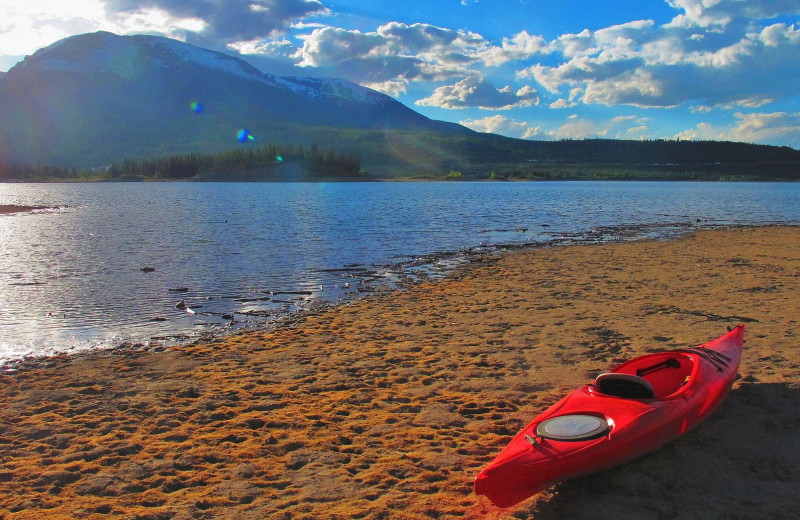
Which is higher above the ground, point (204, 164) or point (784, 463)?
point (204, 164)

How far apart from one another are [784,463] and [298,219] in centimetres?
3488

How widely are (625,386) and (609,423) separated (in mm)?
731

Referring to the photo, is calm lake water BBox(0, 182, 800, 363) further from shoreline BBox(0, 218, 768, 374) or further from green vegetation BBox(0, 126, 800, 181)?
green vegetation BBox(0, 126, 800, 181)

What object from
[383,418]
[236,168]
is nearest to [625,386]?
[383,418]

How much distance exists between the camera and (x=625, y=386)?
20.1ft

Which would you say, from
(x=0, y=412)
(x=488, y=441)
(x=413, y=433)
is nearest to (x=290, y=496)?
(x=413, y=433)

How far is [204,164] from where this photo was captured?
148m

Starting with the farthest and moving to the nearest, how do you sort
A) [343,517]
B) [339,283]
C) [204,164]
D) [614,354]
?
[204,164] < [339,283] < [614,354] < [343,517]

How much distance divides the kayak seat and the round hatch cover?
62 cm

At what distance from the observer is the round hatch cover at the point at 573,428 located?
5.29 m

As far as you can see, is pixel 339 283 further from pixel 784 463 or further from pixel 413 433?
pixel 784 463

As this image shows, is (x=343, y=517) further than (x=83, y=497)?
No

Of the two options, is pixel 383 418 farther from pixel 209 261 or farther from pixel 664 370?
pixel 209 261

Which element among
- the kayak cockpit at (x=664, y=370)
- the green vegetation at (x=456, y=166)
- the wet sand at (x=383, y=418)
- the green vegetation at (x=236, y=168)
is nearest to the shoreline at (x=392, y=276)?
the wet sand at (x=383, y=418)
